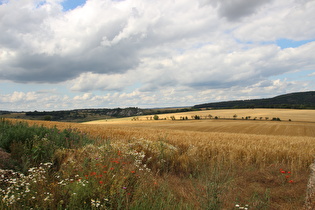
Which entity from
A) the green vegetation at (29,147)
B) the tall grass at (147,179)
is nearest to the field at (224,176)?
the tall grass at (147,179)

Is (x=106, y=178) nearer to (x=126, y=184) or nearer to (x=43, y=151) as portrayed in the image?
(x=126, y=184)

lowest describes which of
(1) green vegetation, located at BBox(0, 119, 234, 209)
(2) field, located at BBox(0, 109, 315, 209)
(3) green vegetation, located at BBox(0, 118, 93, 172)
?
(2) field, located at BBox(0, 109, 315, 209)

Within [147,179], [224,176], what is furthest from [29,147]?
[224,176]

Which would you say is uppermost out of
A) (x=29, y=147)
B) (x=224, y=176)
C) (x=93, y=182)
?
(x=29, y=147)

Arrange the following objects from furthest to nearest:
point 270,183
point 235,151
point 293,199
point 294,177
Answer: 1. point 235,151
2. point 294,177
3. point 270,183
4. point 293,199

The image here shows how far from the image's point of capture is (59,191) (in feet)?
11.4

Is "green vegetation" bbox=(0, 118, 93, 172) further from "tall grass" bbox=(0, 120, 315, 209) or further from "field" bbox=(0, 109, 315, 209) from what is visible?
"field" bbox=(0, 109, 315, 209)

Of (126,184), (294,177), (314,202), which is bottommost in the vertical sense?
(294,177)

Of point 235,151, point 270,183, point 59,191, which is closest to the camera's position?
point 59,191

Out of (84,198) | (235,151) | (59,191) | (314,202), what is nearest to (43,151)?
(59,191)

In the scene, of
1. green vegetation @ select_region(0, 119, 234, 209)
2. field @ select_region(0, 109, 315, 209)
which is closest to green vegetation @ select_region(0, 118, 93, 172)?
green vegetation @ select_region(0, 119, 234, 209)

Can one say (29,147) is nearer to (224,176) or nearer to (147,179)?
(147,179)

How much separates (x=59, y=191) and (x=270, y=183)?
5790mm

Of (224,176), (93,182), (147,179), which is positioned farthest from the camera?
(224,176)
